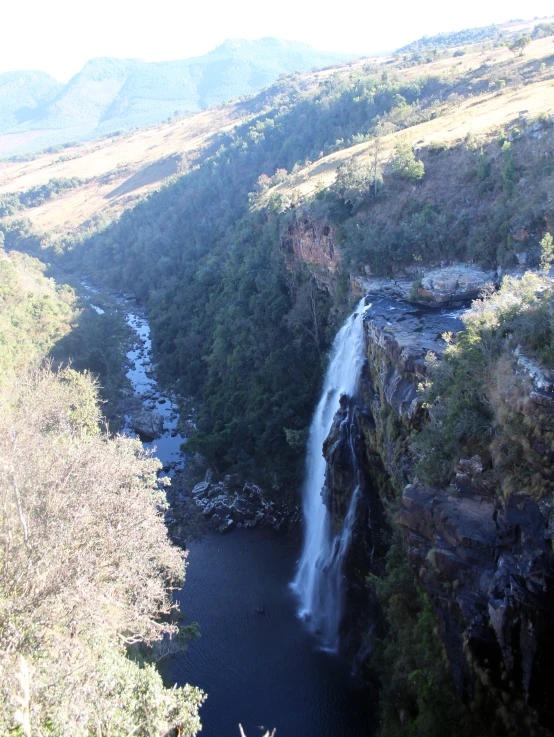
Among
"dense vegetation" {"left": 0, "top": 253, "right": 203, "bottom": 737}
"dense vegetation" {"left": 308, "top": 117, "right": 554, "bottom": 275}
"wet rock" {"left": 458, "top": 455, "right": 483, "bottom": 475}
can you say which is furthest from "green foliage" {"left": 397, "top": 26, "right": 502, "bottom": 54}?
"dense vegetation" {"left": 0, "top": 253, "right": 203, "bottom": 737}

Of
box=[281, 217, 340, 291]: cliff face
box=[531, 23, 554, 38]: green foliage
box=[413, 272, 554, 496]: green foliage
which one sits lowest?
box=[413, 272, 554, 496]: green foliage

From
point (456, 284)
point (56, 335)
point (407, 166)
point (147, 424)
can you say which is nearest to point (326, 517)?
point (456, 284)

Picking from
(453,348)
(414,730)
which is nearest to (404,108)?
(453,348)

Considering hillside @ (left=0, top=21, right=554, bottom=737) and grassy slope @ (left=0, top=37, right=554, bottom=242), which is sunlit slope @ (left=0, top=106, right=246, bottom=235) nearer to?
grassy slope @ (left=0, top=37, right=554, bottom=242)

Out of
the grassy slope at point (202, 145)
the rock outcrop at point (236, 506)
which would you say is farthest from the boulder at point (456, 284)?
the rock outcrop at point (236, 506)

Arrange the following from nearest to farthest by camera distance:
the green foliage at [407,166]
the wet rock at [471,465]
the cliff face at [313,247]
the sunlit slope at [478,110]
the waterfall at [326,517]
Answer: the wet rock at [471,465]
the waterfall at [326,517]
the green foliage at [407,166]
the sunlit slope at [478,110]
the cliff face at [313,247]

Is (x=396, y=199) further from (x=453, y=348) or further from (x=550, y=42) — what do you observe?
(x=550, y=42)

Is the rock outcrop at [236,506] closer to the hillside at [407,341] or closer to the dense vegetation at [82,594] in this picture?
the hillside at [407,341]
